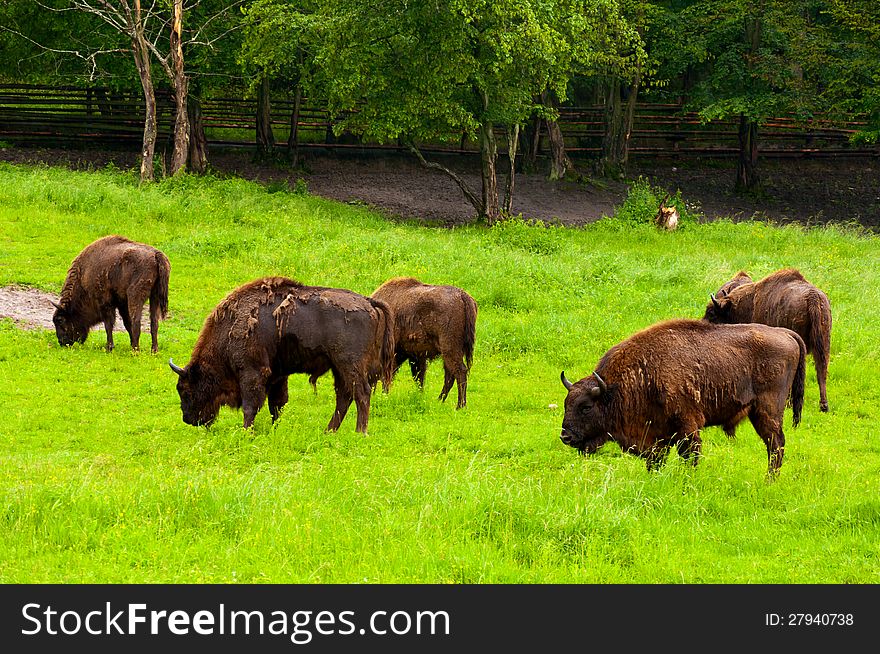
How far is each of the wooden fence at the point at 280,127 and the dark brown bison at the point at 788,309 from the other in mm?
23161

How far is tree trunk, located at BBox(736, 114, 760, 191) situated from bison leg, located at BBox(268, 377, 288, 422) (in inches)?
1085

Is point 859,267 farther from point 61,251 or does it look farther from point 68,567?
point 68,567

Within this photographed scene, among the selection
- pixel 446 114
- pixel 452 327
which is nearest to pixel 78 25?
pixel 446 114

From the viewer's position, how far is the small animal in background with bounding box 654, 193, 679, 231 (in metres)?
27.1

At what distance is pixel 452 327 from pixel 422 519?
19.2ft

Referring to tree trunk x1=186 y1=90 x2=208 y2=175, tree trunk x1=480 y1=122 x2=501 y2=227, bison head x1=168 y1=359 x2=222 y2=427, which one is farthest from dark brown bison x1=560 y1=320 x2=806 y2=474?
tree trunk x1=186 y1=90 x2=208 y2=175

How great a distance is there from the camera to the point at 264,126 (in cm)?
Result: 3362

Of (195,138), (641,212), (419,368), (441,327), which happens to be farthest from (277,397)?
(195,138)

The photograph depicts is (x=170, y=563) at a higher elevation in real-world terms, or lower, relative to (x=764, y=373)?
lower

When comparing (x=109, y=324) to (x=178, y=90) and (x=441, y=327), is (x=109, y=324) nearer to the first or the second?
(x=441, y=327)

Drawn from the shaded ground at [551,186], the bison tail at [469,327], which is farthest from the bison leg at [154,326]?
the shaded ground at [551,186]

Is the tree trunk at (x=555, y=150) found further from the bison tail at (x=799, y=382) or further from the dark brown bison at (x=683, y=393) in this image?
the dark brown bison at (x=683, y=393)

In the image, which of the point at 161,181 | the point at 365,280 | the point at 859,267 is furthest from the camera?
the point at 161,181

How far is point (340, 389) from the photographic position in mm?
11102
